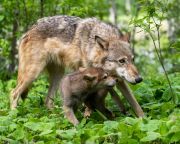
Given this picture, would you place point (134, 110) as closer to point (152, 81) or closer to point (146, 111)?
point (146, 111)

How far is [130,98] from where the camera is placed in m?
8.51

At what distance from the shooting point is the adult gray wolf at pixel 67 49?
843cm

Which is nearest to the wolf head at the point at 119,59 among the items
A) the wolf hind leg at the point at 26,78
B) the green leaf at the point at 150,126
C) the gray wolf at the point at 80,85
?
the gray wolf at the point at 80,85

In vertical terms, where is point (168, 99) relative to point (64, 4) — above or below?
below

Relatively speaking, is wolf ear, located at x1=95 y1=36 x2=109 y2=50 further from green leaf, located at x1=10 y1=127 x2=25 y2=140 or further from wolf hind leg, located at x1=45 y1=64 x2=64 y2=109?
green leaf, located at x1=10 y1=127 x2=25 y2=140

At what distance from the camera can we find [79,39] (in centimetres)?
917

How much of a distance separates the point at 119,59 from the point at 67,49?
1345 mm

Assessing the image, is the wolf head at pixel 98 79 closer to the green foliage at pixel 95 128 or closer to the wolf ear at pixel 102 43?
the green foliage at pixel 95 128

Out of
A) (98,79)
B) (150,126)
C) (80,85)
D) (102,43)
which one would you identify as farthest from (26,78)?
(150,126)

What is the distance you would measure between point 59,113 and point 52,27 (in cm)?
188

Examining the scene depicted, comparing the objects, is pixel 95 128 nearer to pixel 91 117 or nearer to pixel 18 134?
pixel 18 134

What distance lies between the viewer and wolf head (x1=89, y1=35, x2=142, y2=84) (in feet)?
26.5

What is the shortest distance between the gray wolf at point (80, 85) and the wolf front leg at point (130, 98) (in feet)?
2.96

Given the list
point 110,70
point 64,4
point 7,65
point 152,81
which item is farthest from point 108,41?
point 7,65
